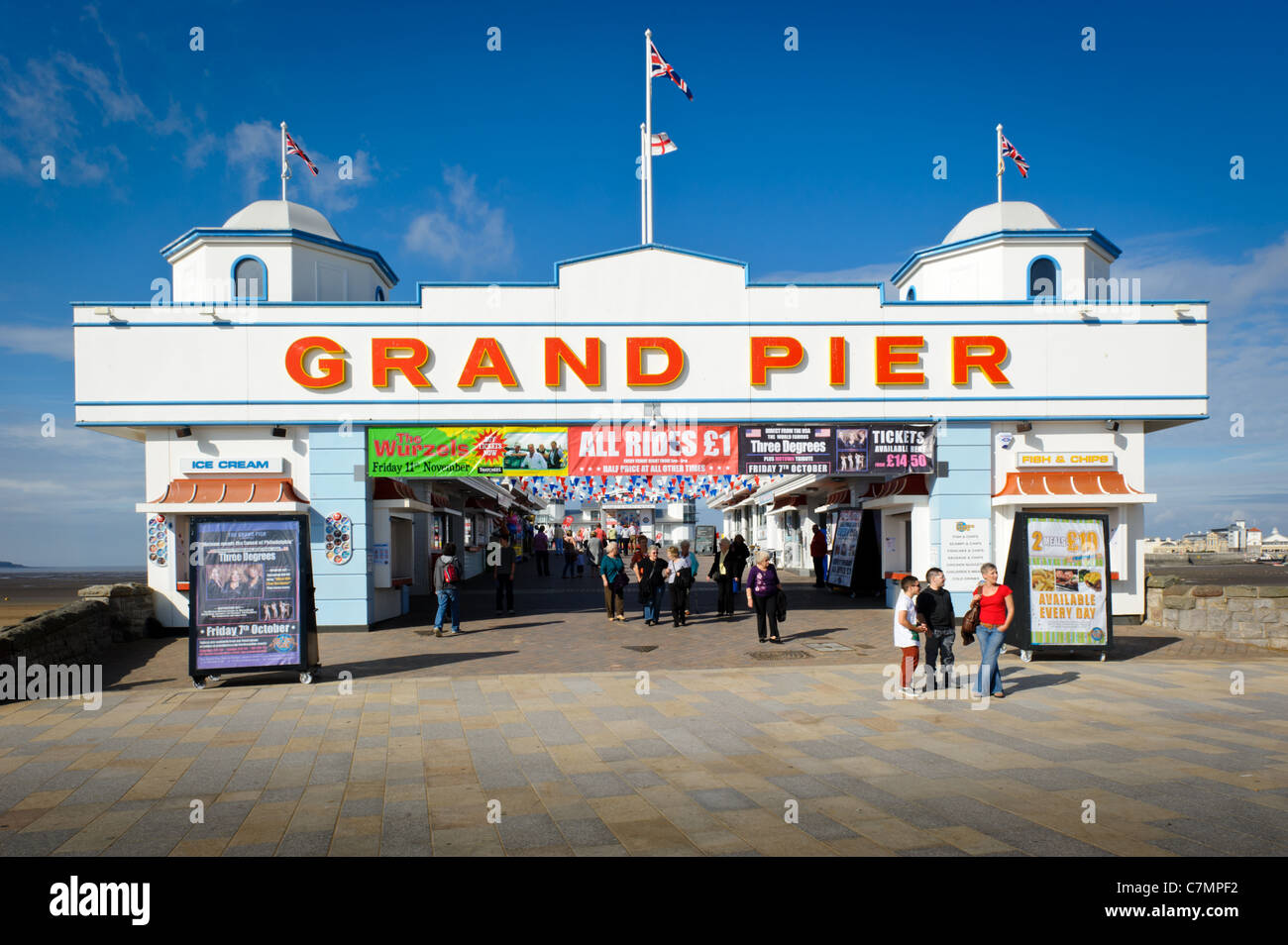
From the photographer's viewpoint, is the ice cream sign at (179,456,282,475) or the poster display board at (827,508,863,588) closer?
the ice cream sign at (179,456,282,475)

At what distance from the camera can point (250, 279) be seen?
19.1 metres

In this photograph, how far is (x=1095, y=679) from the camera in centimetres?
1188

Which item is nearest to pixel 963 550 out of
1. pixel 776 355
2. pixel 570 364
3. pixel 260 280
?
pixel 776 355

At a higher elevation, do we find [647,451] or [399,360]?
[399,360]

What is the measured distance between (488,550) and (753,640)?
23.7 metres

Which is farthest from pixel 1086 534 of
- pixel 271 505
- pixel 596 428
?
pixel 271 505

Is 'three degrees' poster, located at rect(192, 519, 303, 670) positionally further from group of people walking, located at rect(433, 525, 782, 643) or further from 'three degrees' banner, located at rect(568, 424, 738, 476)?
'three degrees' banner, located at rect(568, 424, 738, 476)

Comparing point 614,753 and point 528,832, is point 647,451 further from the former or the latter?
point 528,832

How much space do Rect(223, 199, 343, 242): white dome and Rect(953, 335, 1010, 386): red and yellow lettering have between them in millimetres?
13384

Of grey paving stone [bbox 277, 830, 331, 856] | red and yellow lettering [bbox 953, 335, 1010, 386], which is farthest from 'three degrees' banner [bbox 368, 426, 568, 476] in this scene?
grey paving stone [bbox 277, 830, 331, 856]

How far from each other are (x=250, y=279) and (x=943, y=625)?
15503mm

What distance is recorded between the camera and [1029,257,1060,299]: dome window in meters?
19.2

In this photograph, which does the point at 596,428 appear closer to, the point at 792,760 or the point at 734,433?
the point at 734,433

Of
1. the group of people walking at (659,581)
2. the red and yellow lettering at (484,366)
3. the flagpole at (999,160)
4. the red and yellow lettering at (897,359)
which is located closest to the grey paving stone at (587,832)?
the group of people walking at (659,581)
